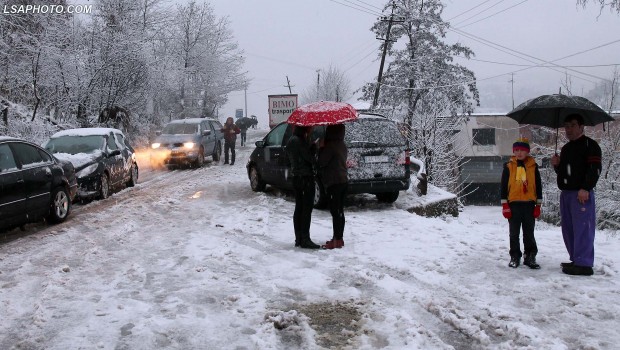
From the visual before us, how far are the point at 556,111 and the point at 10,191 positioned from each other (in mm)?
7619

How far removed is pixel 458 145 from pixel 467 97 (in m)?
10.5

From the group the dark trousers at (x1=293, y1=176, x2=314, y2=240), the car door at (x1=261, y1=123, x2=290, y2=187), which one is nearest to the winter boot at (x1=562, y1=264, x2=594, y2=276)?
the dark trousers at (x1=293, y1=176, x2=314, y2=240)

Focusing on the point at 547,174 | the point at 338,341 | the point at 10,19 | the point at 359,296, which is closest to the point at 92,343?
the point at 338,341

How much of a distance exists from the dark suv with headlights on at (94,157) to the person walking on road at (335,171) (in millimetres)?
6573

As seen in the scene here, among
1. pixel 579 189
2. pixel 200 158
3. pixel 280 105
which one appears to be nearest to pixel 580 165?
pixel 579 189

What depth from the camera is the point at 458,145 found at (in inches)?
1898

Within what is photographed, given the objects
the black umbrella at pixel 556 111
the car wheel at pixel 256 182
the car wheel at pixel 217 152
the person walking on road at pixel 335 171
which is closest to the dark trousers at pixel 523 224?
the black umbrella at pixel 556 111

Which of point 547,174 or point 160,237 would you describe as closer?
point 160,237

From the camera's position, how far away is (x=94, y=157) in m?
11.9

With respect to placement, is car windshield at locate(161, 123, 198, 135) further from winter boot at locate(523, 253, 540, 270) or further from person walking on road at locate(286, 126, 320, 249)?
winter boot at locate(523, 253, 540, 270)

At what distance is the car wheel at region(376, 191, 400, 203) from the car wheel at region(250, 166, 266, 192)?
319 cm

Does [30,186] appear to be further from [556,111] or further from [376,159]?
[556,111]

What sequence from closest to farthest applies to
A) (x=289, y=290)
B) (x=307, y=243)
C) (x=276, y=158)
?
(x=289, y=290), (x=307, y=243), (x=276, y=158)

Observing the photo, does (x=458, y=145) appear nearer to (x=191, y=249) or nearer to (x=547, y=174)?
(x=547, y=174)
